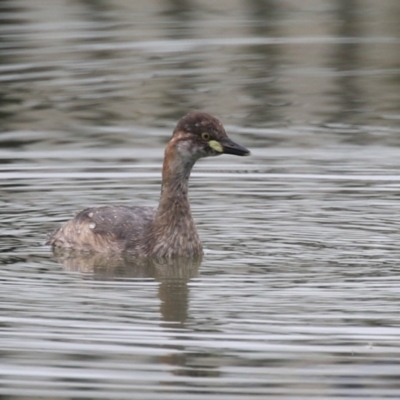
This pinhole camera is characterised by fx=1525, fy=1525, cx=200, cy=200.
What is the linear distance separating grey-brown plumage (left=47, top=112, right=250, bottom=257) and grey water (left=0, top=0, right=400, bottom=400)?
0.20 m

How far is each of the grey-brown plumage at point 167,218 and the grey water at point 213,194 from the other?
0.66 ft

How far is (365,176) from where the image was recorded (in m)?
15.7

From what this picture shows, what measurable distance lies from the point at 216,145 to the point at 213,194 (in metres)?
2.49

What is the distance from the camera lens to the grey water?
30.9 ft

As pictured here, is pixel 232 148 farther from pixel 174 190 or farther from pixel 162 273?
pixel 162 273

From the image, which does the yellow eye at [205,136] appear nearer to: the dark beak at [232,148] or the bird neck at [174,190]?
the dark beak at [232,148]

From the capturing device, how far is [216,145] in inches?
502

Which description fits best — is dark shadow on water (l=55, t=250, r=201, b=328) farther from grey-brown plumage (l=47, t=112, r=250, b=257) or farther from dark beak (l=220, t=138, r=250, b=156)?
dark beak (l=220, t=138, r=250, b=156)

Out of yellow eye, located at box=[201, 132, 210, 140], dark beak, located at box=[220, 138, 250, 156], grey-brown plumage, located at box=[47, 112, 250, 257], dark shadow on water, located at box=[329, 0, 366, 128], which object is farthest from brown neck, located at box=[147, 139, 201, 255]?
dark shadow on water, located at box=[329, 0, 366, 128]

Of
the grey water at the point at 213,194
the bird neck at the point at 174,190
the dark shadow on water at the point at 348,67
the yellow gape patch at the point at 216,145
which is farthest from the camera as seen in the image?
the dark shadow on water at the point at 348,67

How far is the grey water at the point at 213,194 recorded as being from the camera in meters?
9.42

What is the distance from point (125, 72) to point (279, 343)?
12.5 meters

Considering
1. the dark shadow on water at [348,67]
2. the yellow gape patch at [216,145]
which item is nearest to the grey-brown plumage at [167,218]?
the yellow gape patch at [216,145]

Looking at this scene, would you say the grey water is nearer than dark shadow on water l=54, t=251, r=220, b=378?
Yes
